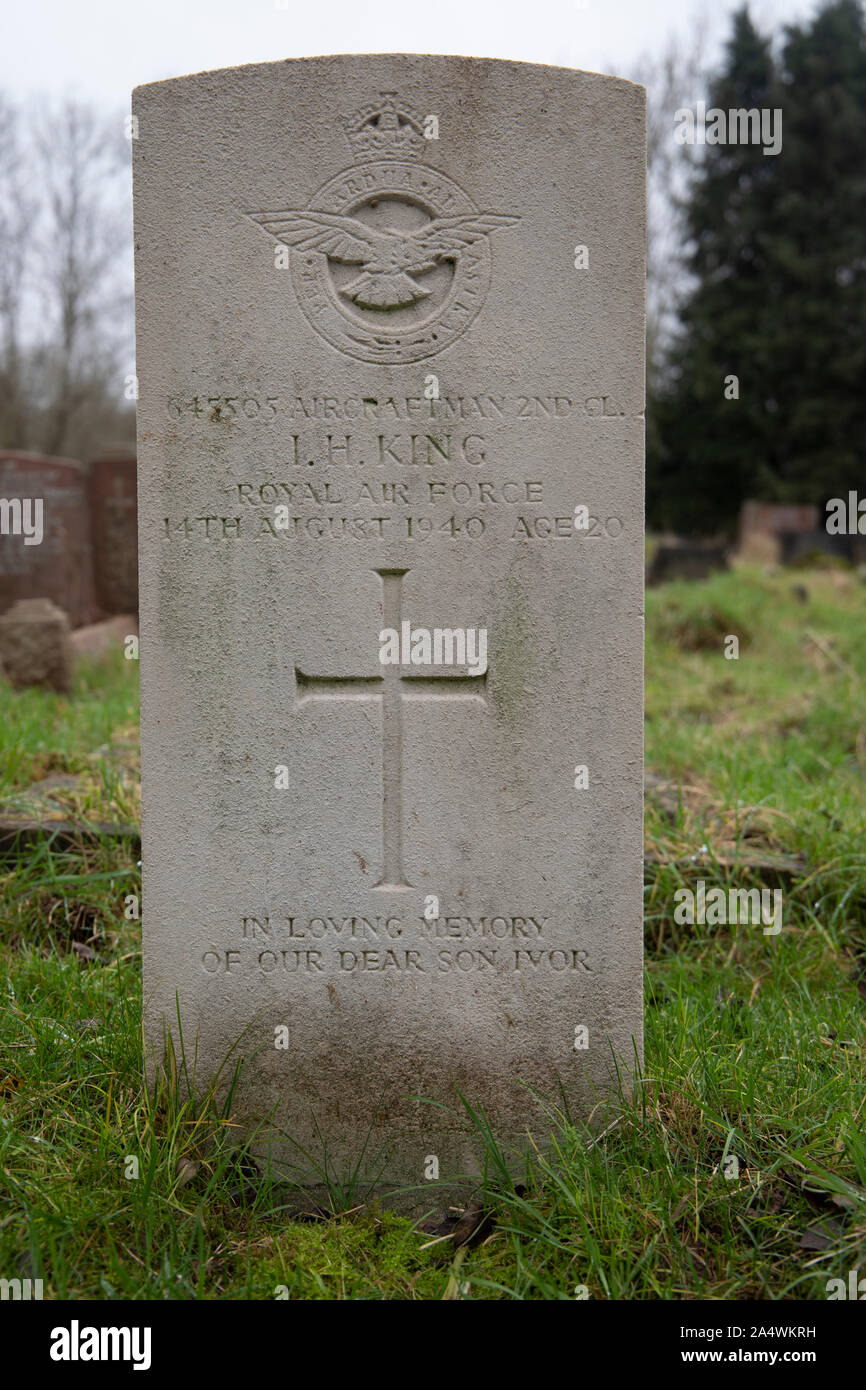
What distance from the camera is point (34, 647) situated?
6.98 metres

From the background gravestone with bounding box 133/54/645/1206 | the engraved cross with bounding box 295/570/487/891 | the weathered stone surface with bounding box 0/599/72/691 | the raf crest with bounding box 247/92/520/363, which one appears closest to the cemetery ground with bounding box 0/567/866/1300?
the background gravestone with bounding box 133/54/645/1206

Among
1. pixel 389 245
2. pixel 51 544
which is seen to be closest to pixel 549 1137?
pixel 389 245

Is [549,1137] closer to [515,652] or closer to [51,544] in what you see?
[515,652]

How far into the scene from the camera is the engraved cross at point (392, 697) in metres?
2.66

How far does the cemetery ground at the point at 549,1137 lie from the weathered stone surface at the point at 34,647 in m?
2.96

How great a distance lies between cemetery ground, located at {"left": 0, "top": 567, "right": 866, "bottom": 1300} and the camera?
219 centimetres

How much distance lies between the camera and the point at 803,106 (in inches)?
950

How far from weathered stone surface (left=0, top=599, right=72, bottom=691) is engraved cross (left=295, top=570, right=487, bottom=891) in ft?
15.9

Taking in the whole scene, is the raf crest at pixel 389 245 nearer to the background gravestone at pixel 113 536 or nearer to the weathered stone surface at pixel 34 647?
the weathered stone surface at pixel 34 647

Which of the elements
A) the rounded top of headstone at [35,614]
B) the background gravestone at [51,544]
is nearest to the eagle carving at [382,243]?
the rounded top of headstone at [35,614]

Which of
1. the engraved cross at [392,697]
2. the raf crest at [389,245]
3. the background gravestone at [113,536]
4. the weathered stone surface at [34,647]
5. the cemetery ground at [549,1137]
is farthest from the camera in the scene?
the background gravestone at [113,536]

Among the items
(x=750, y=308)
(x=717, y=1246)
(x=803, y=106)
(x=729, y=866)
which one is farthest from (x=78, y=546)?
→ (x=803, y=106)

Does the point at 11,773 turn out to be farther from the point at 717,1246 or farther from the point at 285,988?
the point at 717,1246

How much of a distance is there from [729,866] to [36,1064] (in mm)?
2340
